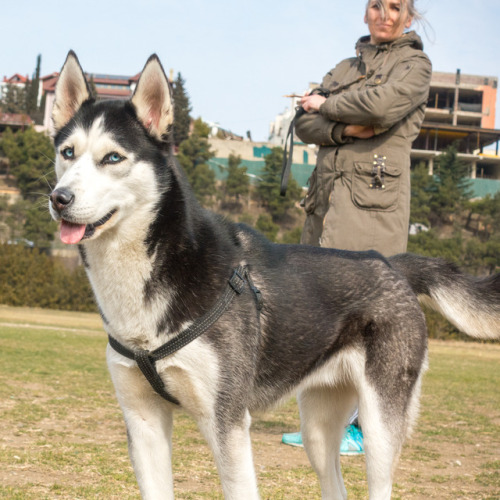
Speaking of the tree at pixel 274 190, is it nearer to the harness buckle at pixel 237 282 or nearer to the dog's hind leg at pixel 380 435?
the dog's hind leg at pixel 380 435

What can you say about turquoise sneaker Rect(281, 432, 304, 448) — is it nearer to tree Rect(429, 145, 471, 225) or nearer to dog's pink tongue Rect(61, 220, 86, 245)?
dog's pink tongue Rect(61, 220, 86, 245)

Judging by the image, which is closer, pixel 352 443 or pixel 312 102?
pixel 312 102

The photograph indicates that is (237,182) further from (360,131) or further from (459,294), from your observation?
(459,294)

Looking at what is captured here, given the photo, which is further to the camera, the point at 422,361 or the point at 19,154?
the point at 19,154

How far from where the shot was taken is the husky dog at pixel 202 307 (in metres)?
3.35

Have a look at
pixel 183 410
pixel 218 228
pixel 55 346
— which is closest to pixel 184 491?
pixel 183 410

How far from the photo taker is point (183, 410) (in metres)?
3.52

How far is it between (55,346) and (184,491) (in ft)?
32.9


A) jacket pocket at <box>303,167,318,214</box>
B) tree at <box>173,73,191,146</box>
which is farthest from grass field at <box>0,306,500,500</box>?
tree at <box>173,73,191,146</box>

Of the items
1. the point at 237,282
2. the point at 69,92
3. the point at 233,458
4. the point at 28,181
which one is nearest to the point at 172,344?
the point at 237,282

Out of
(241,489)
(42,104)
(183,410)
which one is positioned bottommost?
(241,489)

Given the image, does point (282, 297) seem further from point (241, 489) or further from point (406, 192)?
point (406, 192)

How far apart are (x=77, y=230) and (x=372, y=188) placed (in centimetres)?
280

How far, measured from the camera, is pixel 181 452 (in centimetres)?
553
